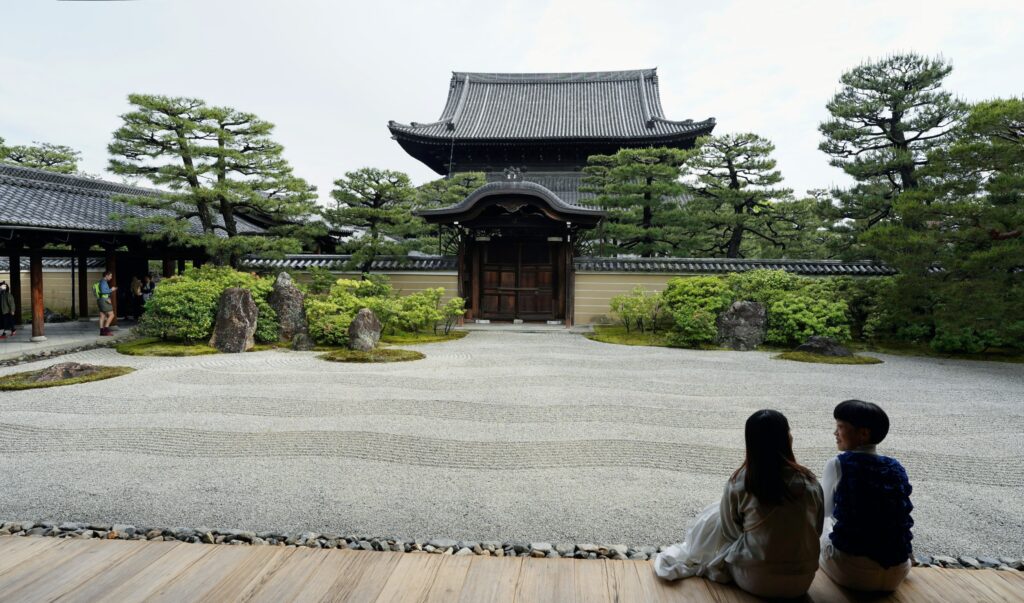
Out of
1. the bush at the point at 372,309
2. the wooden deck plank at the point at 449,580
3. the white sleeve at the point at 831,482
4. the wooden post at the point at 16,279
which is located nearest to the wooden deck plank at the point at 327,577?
the wooden deck plank at the point at 449,580

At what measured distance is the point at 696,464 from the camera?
15.3 feet

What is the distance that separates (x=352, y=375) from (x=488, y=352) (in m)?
3.08

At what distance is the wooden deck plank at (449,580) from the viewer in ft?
8.36

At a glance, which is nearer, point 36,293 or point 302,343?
point 302,343

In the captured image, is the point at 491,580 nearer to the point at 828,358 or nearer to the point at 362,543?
the point at 362,543

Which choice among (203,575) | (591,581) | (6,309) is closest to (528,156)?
(6,309)

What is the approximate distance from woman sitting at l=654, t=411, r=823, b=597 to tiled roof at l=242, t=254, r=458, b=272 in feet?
43.3

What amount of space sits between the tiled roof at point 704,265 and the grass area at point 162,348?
31.0 feet

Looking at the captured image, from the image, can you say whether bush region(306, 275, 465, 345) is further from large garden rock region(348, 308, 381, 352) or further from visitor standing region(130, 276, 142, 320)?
visitor standing region(130, 276, 142, 320)

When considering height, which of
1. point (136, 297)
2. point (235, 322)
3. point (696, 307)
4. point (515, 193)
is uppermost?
point (515, 193)

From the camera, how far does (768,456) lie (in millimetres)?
2287

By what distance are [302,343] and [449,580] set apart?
29.8 ft

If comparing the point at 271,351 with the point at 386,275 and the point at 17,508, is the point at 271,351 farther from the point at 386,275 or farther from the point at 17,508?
the point at 17,508

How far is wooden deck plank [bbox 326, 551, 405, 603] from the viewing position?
255cm
